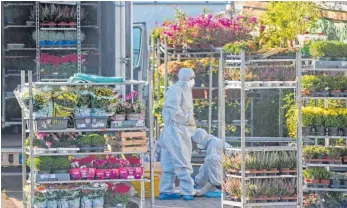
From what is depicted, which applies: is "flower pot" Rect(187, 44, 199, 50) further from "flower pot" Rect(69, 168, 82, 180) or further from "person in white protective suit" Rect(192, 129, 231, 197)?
"flower pot" Rect(69, 168, 82, 180)

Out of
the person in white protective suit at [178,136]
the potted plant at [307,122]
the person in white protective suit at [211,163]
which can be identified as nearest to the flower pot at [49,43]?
the person in white protective suit at [178,136]

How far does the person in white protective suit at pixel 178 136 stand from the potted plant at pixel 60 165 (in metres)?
2.49

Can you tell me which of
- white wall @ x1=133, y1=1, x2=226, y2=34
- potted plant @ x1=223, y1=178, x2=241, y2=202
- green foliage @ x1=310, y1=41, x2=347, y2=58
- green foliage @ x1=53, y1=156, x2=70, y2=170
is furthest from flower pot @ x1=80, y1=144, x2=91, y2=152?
white wall @ x1=133, y1=1, x2=226, y2=34

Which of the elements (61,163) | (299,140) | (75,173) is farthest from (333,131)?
(61,163)

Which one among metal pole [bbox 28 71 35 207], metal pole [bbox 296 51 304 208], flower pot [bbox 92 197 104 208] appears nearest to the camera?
metal pole [bbox 28 71 35 207]

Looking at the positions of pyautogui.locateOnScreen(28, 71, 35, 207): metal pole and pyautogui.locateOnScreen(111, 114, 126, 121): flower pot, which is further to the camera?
pyautogui.locateOnScreen(111, 114, 126, 121): flower pot

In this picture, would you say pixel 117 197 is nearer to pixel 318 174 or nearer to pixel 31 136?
pixel 31 136

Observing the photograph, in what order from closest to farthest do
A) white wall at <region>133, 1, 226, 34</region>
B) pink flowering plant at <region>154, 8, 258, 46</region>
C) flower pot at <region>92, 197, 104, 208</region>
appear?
flower pot at <region>92, 197, 104, 208</region>, pink flowering plant at <region>154, 8, 258, 46</region>, white wall at <region>133, 1, 226, 34</region>

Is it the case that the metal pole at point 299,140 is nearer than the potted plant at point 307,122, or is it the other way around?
the metal pole at point 299,140

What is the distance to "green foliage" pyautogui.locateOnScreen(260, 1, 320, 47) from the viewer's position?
1981cm

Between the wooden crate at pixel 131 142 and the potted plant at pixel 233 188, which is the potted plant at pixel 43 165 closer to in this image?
the wooden crate at pixel 131 142

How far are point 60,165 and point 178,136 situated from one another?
2760 millimetres

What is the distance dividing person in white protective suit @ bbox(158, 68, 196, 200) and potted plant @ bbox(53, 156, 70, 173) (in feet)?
8.18

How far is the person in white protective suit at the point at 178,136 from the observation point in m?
16.0
